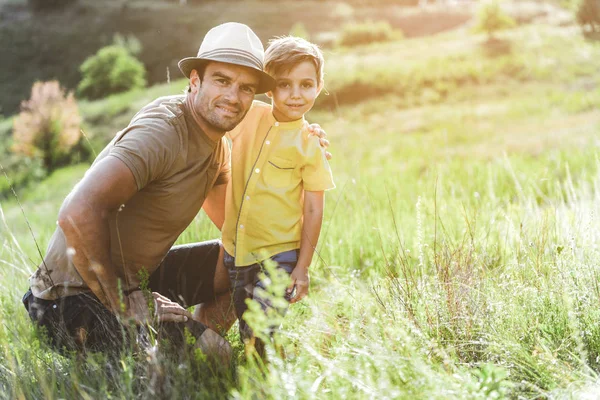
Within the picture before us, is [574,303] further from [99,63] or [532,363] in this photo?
[99,63]

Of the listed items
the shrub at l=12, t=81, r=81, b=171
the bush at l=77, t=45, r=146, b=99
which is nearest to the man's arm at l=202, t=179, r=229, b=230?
the shrub at l=12, t=81, r=81, b=171

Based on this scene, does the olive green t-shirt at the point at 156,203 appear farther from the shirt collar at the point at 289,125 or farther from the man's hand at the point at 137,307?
the shirt collar at the point at 289,125

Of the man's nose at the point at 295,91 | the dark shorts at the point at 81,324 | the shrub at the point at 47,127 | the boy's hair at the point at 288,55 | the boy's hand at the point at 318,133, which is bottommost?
the shrub at the point at 47,127

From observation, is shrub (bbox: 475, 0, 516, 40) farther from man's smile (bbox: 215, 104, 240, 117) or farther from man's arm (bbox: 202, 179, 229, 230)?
man's smile (bbox: 215, 104, 240, 117)

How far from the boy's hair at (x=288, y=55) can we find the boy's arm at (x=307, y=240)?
2.18 feet

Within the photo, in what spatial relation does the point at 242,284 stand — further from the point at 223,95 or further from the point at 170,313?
the point at 223,95

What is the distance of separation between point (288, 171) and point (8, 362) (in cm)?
164

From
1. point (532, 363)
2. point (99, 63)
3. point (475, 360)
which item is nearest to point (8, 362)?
point (475, 360)

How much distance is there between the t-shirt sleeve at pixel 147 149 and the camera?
284 cm

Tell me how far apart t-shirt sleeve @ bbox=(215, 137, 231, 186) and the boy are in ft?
0.65

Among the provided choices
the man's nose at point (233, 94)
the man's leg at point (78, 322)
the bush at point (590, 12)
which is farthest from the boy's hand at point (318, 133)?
the bush at point (590, 12)

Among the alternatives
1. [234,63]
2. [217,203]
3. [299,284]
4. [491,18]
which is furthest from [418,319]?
[491,18]

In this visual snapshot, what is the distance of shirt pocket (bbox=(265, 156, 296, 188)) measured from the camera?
3340 millimetres

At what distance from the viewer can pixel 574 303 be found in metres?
2.96
